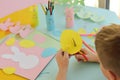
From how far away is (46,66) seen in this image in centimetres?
104

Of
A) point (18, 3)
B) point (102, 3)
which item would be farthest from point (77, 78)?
point (102, 3)

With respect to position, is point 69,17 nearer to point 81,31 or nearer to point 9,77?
point 81,31

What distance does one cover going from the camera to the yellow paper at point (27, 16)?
4.14 ft

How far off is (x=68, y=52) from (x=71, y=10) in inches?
12.5

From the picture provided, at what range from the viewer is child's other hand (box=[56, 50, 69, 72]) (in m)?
1.00

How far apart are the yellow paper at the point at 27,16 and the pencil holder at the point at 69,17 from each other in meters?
0.16

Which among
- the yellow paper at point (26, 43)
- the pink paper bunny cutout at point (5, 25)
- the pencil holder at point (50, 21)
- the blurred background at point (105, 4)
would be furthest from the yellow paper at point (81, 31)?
the blurred background at point (105, 4)

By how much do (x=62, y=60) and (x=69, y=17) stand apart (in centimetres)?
34

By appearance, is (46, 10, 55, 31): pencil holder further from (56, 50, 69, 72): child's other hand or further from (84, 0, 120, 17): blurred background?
(84, 0, 120, 17): blurred background

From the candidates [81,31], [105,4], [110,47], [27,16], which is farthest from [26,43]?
[105,4]

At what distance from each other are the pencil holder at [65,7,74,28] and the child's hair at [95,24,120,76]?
536mm

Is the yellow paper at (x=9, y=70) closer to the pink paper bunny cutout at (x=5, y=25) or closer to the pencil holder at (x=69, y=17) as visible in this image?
the pink paper bunny cutout at (x=5, y=25)

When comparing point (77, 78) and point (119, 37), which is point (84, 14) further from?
point (119, 37)

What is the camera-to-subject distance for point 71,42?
1.03 m
